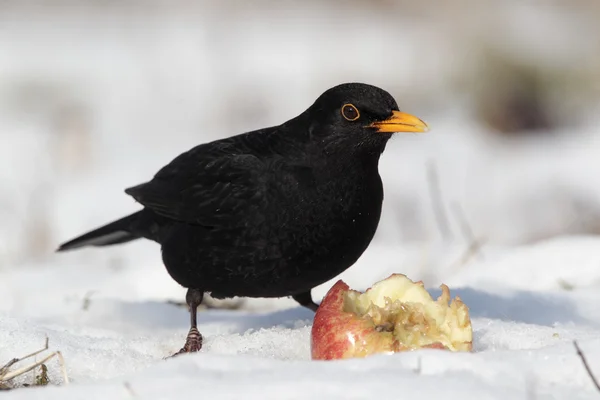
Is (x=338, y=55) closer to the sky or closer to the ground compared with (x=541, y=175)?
closer to the sky

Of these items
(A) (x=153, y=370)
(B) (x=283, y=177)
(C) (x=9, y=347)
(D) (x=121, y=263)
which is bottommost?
(D) (x=121, y=263)

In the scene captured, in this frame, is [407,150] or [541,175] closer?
[541,175]

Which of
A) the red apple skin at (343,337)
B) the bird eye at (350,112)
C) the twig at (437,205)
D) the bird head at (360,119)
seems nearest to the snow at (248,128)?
the twig at (437,205)

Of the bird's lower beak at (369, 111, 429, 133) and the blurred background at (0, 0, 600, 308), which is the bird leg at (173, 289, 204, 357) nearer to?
the bird's lower beak at (369, 111, 429, 133)

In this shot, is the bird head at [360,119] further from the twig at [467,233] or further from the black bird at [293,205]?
the twig at [467,233]

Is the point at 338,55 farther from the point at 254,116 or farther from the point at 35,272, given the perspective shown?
the point at 35,272

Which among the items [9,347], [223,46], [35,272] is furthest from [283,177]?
[223,46]

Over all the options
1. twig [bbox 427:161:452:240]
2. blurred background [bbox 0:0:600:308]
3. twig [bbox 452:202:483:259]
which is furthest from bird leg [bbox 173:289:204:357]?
twig [bbox 427:161:452:240]
